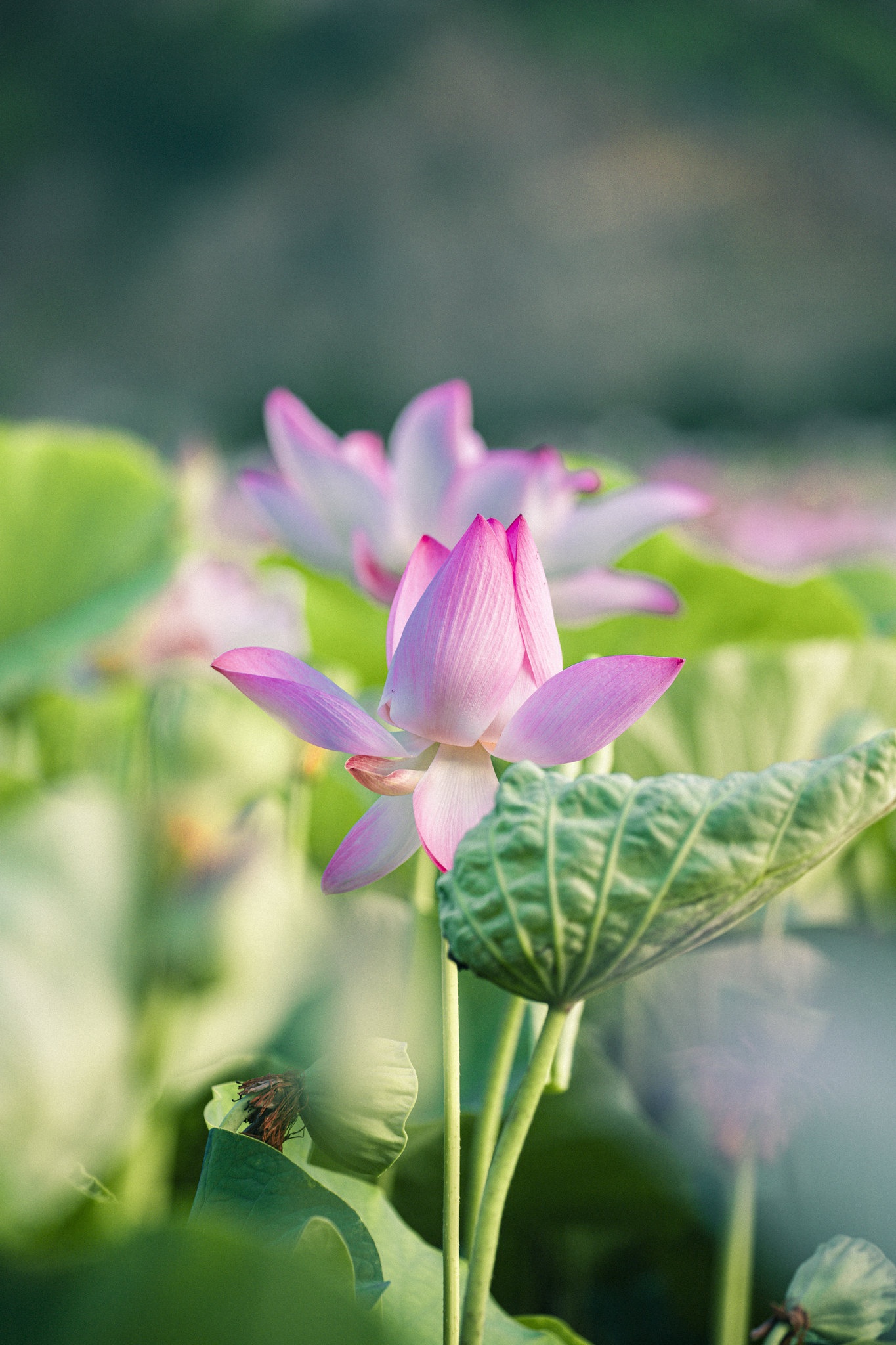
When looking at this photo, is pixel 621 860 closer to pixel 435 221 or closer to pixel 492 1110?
pixel 492 1110

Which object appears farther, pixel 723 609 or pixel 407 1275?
pixel 723 609

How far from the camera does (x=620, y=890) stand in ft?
0.38

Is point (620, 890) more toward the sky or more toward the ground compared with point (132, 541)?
more toward the ground

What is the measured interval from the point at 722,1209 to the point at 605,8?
17.7ft

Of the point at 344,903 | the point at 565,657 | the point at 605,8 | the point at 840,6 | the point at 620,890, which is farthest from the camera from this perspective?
the point at 605,8

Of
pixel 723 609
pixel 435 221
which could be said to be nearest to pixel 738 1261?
pixel 723 609

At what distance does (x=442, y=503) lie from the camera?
0.98ft

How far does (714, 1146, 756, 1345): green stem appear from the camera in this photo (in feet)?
0.65

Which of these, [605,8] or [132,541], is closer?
[132,541]

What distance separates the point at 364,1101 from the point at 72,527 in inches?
14.6

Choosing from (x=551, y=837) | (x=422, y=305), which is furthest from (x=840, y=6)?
(x=551, y=837)

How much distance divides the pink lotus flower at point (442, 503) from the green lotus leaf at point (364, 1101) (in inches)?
6.6

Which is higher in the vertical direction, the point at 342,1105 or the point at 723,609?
the point at 723,609

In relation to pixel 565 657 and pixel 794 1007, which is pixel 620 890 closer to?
pixel 794 1007
